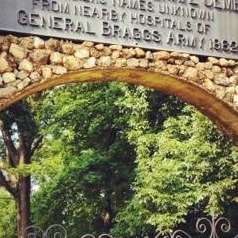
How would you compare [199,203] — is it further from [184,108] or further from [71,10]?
[71,10]

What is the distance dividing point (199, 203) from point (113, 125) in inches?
129

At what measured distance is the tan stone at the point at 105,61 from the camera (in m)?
6.02

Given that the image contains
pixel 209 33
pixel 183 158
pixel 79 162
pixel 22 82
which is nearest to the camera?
pixel 22 82

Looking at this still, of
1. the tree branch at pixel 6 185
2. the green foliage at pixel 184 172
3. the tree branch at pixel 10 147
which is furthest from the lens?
the tree branch at pixel 6 185

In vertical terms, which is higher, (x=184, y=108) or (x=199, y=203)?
(x=184, y=108)

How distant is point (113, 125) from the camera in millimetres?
15523

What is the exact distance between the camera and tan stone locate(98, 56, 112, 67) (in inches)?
237

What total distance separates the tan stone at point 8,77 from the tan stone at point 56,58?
1.31ft

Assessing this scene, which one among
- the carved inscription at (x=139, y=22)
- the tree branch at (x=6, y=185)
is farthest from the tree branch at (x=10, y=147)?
the carved inscription at (x=139, y=22)

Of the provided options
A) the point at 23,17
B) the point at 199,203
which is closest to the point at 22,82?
the point at 23,17

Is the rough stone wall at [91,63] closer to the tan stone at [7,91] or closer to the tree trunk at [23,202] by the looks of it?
the tan stone at [7,91]

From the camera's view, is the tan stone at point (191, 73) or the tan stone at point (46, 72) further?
the tan stone at point (191, 73)

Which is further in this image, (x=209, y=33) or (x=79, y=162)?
(x=79, y=162)

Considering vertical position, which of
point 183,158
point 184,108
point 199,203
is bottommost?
point 199,203
